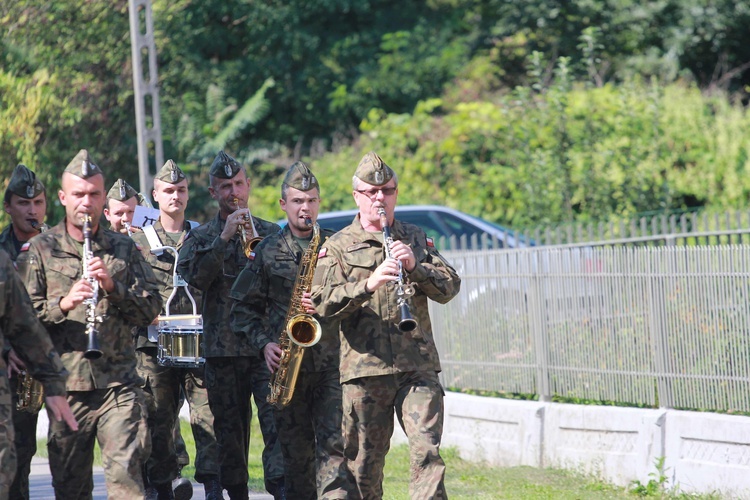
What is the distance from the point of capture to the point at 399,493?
9.81 metres

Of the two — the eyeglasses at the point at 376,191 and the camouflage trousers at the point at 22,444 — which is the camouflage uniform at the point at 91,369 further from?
the eyeglasses at the point at 376,191

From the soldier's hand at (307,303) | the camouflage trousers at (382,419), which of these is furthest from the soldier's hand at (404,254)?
the soldier's hand at (307,303)

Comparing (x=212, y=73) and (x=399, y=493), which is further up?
(x=212, y=73)

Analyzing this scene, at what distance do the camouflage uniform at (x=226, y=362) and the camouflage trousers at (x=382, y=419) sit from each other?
1447mm

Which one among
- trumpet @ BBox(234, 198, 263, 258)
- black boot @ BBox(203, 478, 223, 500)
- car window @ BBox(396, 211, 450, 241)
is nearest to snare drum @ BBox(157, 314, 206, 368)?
trumpet @ BBox(234, 198, 263, 258)

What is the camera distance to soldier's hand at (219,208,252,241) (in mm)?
8609

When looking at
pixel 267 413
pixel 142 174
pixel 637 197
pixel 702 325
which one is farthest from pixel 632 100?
pixel 267 413

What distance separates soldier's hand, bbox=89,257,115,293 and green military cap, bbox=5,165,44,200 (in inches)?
70.3

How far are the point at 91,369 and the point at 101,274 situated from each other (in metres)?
0.55

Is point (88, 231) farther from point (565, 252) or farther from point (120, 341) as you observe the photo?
point (565, 252)

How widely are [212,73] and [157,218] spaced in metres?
20.6

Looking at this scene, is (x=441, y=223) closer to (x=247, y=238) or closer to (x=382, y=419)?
(x=247, y=238)

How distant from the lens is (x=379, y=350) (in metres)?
7.21

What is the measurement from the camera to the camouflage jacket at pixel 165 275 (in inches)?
367
